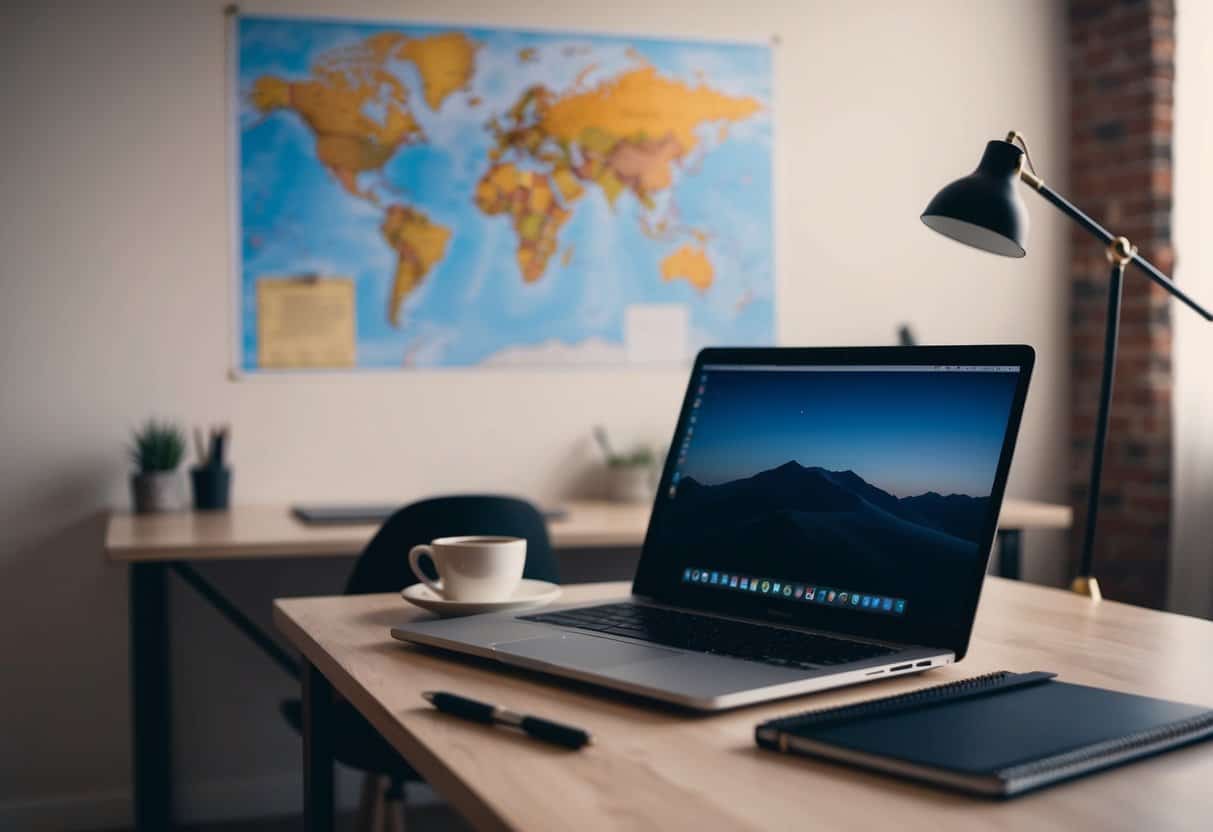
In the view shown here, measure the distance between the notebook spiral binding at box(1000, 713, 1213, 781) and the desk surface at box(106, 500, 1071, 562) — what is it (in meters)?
1.38

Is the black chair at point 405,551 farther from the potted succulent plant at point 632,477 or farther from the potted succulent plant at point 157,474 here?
the potted succulent plant at point 632,477

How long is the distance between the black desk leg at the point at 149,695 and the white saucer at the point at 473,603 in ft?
4.31

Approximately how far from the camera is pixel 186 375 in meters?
3.03

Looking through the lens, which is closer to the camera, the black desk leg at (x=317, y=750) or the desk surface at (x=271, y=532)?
the black desk leg at (x=317, y=750)

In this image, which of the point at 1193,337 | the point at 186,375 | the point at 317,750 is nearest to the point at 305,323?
the point at 186,375

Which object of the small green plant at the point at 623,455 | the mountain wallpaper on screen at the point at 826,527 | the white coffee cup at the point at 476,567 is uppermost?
the mountain wallpaper on screen at the point at 826,527

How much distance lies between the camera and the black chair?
196cm

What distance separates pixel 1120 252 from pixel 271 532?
169 centimetres

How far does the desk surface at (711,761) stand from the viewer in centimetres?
72

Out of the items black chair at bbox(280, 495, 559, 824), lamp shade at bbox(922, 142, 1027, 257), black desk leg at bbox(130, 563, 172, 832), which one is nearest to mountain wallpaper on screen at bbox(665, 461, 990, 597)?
lamp shade at bbox(922, 142, 1027, 257)

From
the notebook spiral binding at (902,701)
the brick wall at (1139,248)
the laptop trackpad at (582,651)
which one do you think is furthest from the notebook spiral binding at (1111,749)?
the brick wall at (1139,248)

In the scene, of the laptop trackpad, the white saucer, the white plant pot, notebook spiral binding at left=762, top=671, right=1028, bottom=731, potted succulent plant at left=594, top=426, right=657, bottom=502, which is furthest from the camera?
potted succulent plant at left=594, top=426, right=657, bottom=502

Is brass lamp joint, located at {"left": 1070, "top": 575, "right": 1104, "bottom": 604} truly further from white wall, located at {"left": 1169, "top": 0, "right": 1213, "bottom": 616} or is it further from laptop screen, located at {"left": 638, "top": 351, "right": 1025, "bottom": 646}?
white wall, located at {"left": 1169, "top": 0, "right": 1213, "bottom": 616}

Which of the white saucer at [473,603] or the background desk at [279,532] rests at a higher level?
the white saucer at [473,603]
